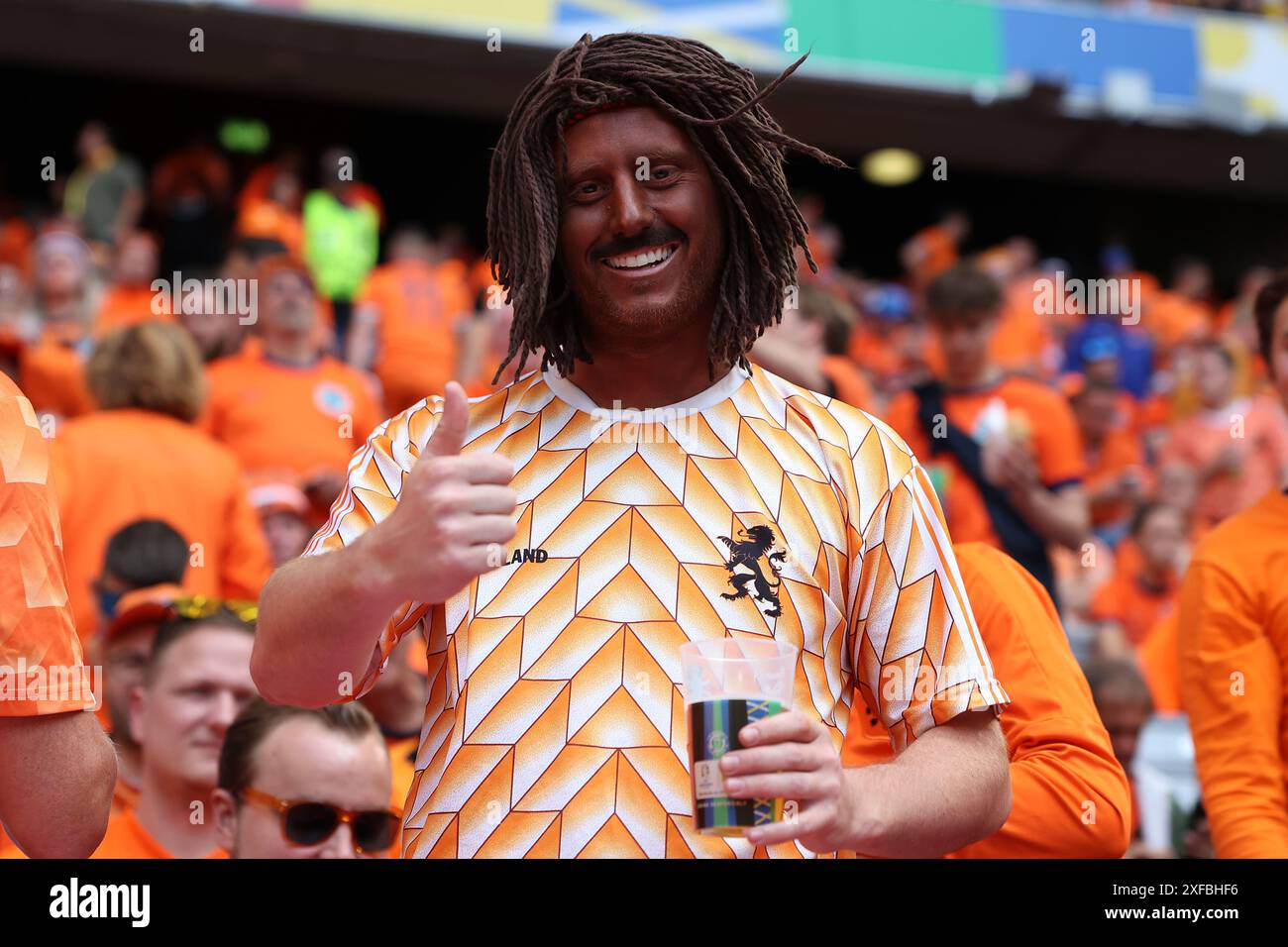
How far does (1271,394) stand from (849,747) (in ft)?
28.9

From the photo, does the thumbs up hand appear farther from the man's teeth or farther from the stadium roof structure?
the stadium roof structure

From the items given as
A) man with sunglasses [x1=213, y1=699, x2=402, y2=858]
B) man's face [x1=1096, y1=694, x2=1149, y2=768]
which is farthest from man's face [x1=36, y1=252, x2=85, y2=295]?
man's face [x1=1096, y1=694, x2=1149, y2=768]

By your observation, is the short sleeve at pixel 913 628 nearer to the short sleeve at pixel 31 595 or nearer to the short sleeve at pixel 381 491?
the short sleeve at pixel 381 491

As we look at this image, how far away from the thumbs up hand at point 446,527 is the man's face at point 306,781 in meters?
1.40

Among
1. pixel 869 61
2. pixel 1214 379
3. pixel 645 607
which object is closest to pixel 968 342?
pixel 645 607

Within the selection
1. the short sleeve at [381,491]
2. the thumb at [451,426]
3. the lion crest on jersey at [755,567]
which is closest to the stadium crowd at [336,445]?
the lion crest on jersey at [755,567]

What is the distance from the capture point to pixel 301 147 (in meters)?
14.7

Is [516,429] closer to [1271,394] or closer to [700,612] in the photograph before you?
[700,612]

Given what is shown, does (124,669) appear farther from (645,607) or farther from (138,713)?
(645,607)

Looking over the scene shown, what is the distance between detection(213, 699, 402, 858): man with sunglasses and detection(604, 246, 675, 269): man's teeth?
1.39 metres

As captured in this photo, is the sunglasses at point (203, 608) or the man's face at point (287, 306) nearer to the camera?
the sunglasses at point (203, 608)

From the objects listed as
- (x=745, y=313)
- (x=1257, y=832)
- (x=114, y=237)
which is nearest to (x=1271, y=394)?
(x=114, y=237)

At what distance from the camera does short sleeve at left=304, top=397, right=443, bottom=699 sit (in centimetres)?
224

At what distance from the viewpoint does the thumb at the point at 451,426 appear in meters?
2.02
